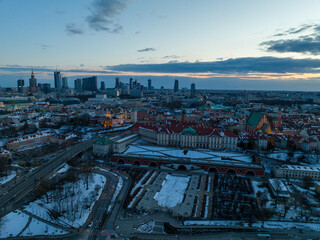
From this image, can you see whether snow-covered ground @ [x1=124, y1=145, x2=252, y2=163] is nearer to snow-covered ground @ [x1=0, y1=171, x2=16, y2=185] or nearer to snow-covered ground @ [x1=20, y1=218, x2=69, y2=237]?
snow-covered ground @ [x1=0, y1=171, x2=16, y2=185]

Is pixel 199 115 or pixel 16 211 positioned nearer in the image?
pixel 16 211

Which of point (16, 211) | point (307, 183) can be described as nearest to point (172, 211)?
point (16, 211)

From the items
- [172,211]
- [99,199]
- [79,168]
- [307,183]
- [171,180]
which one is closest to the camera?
[172,211]

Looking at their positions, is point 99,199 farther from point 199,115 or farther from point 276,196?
point 199,115

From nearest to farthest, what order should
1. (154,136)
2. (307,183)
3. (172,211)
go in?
1. (172,211)
2. (307,183)
3. (154,136)

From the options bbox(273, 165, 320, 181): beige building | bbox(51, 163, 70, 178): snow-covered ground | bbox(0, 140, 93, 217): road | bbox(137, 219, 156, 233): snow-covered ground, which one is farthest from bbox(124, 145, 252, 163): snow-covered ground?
bbox(137, 219, 156, 233): snow-covered ground

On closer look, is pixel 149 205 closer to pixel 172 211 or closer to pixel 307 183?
pixel 172 211
